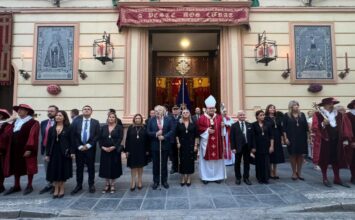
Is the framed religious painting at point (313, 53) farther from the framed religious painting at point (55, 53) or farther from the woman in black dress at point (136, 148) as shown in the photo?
the framed religious painting at point (55, 53)

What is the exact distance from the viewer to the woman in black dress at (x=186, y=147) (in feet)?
24.1

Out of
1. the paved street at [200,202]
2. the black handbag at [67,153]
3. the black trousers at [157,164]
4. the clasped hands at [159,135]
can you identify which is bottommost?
the paved street at [200,202]

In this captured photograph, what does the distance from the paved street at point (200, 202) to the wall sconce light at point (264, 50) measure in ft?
15.0

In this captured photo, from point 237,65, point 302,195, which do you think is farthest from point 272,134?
point 237,65

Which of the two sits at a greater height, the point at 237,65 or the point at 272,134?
the point at 237,65

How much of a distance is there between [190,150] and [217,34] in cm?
582

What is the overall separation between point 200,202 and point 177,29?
694 centimetres

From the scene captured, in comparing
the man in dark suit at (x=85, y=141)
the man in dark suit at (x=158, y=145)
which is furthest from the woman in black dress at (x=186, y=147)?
the man in dark suit at (x=85, y=141)

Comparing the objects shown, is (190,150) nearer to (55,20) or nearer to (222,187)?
(222,187)

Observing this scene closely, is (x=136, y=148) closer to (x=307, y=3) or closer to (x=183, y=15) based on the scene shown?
(x=183, y=15)

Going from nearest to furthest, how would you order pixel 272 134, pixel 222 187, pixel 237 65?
pixel 222 187 < pixel 272 134 < pixel 237 65

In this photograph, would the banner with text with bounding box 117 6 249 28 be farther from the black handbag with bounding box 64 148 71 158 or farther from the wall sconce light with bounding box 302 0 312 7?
the black handbag with bounding box 64 148 71 158

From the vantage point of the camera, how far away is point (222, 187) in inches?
283

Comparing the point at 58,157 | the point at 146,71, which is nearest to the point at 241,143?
the point at 58,157
